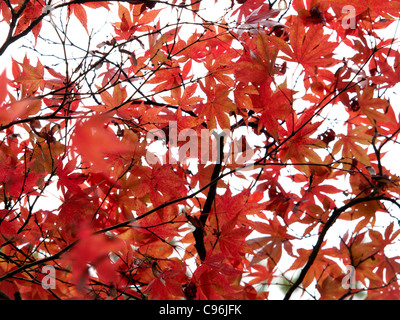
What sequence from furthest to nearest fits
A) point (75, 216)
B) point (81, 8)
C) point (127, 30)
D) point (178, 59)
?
point (178, 59), point (127, 30), point (81, 8), point (75, 216)

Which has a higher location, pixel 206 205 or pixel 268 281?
pixel 206 205

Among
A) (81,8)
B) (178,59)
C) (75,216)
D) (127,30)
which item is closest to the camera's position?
(75,216)

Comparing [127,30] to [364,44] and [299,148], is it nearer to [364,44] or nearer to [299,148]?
[299,148]

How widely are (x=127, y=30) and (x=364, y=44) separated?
36.3 inches

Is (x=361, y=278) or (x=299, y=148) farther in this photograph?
(x=361, y=278)

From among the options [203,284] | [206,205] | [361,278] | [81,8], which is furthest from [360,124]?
[81,8]

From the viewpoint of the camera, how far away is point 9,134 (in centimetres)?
136

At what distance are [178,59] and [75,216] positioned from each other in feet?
2.58

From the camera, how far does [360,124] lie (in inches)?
64.2

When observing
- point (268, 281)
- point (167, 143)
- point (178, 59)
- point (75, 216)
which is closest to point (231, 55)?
point (178, 59)
